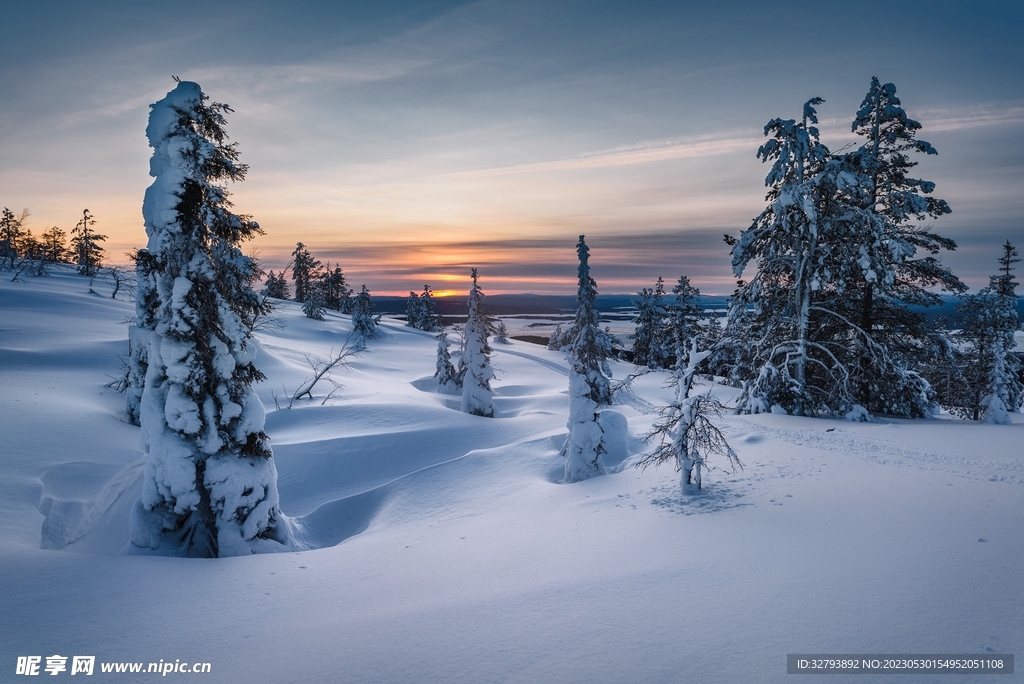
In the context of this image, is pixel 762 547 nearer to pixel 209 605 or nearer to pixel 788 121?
pixel 209 605

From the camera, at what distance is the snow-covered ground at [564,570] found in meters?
4.30

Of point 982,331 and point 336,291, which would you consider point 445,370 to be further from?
point 336,291

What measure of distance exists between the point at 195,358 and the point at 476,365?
65.8ft

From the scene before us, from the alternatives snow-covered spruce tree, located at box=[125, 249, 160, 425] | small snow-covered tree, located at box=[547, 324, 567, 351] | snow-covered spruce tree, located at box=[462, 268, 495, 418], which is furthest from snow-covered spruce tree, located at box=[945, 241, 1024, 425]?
snow-covered spruce tree, located at box=[125, 249, 160, 425]

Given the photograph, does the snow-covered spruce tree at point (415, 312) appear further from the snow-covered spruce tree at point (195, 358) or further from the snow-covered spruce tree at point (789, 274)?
the snow-covered spruce tree at point (195, 358)

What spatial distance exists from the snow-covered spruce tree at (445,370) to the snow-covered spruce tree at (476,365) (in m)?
6.19

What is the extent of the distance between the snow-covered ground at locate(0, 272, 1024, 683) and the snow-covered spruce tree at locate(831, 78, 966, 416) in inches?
184

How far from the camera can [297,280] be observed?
297 feet

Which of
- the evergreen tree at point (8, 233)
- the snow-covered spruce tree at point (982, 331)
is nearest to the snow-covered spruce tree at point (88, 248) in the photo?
the evergreen tree at point (8, 233)

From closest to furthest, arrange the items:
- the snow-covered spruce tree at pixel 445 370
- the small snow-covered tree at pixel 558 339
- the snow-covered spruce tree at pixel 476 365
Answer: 1. the small snow-covered tree at pixel 558 339
2. the snow-covered spruce tree at pixel 476 365
3. the snow-covered spruce tree at pixel 445 370

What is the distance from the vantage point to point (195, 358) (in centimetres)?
924

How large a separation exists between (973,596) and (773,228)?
14.4 metres

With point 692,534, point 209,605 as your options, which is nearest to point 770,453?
point 692,534

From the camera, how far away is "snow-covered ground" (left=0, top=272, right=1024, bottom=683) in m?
4.30
